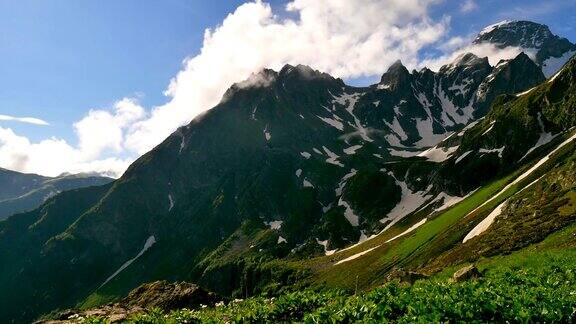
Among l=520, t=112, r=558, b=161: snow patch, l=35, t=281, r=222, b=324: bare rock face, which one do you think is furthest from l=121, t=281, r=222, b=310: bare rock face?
l=520, t=112, r=558, b=161: snow patch

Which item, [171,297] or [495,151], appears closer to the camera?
[171,297]

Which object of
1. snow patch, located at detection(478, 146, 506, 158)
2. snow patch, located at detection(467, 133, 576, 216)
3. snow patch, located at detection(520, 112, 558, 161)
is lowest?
snow patch, located at detection(467, 133, 576, 216)

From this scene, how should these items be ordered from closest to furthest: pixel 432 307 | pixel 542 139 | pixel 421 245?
pixel 432 307, pixel 421 245, pixel 542 139

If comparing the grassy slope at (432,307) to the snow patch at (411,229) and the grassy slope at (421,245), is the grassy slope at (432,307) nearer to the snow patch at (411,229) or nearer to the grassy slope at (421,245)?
the grassy slope at (421,245)

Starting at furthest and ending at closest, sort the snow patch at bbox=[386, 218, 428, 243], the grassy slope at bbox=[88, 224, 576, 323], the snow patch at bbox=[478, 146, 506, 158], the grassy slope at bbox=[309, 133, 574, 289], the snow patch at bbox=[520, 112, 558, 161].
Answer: the snow patch at bbox=[478, 146, 506, 158] → the snow patch at bbox=[520, 112, 558, 161] → the snow patch at bbox=[386, 218, 428, 243] → the grassy slope at bbox=[309, 133, 574, 289] → the grassy slope at bbox=[88, 224, 576, 323]

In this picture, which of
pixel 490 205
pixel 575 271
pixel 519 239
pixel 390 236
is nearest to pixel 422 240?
pixel 490 205

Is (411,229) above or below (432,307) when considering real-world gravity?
below

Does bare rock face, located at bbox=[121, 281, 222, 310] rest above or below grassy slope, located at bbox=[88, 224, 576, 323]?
above

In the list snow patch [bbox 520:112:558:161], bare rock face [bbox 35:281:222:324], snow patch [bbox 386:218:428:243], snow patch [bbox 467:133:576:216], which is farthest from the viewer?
snow patch [bbox 520:112:558:161]

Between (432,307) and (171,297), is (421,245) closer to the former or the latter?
(171,297)

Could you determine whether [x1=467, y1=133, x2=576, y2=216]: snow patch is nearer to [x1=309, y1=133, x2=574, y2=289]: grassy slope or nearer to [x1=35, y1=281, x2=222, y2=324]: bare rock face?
[x1=309, y1=133, x2=574, y2=289]: grassy slope

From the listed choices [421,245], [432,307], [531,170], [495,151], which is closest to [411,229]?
[421,245]

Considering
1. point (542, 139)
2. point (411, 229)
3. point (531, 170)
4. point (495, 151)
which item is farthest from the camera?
point (495, 151)

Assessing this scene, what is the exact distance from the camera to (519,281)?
29.1 meters
